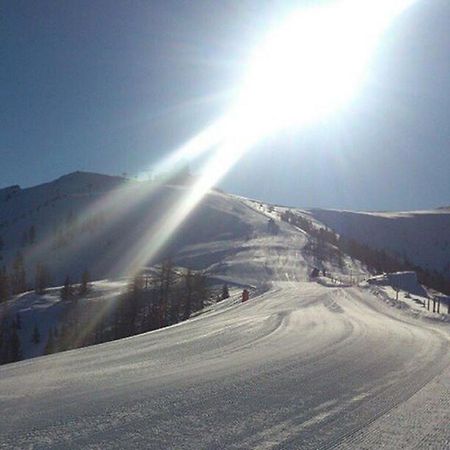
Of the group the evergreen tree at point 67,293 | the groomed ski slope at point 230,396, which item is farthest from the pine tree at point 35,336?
the groomed ski slope at point 230,396

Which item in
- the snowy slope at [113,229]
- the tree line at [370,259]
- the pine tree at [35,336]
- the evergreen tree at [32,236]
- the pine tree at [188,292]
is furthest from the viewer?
the evergreen tree at [32,236]

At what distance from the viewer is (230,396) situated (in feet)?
19.6

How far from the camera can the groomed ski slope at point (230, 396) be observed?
4.62 metres

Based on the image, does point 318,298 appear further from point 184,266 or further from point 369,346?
point 184,266

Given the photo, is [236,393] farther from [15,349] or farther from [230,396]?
[15,349]

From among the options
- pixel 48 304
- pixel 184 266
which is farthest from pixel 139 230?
pixel 48 304

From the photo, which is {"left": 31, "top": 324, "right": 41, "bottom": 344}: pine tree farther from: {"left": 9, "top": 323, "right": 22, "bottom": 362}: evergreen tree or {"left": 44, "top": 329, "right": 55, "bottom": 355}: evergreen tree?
{"left": 9, "top": 323, "right": 22, "bottom": 362}: evergreen tree

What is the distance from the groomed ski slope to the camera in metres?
4.62

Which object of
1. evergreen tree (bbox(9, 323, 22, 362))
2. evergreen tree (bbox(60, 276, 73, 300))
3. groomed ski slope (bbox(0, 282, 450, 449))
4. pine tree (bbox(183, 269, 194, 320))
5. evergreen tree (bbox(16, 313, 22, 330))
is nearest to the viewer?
groomed ski slope (bbox(0, 282, 450, 449))

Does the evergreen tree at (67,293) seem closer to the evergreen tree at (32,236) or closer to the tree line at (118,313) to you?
the tree line at (118,313)

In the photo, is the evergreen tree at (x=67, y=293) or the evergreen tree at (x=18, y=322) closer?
the evergreen tree at (x=18, y=322)

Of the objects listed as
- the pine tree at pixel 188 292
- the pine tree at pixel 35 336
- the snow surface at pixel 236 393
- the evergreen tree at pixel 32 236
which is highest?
the snow surface at pixel 236 393

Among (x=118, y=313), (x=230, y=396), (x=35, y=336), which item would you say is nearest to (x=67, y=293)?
(x=35, y=336)

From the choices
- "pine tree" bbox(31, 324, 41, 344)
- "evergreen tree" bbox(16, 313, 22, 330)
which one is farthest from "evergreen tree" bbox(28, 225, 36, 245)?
"pine tree" bbox(31, 324, 41, 344)
